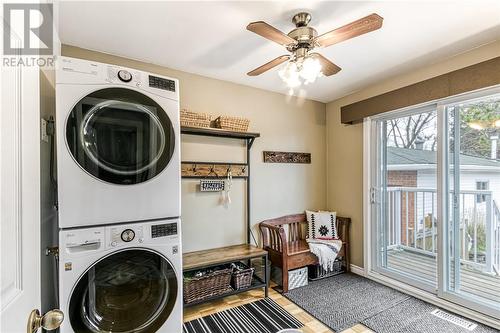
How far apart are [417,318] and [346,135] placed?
2173 mm

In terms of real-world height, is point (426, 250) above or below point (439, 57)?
below

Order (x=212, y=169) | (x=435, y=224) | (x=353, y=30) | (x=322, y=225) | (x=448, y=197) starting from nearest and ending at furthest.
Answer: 1. (x=353, y=30)
2. (x=448, y=197)
3. (x=435, y=224)
4. (x=212, y=169)
5. (x=322, y=225)

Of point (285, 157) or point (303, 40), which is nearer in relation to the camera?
point (303, 40)

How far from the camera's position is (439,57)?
7.95 feet

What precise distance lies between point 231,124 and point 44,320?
2.29 metres

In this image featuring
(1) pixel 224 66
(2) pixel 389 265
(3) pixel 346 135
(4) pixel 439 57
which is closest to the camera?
(4) pixel 439 57

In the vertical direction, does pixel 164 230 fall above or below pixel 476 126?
below

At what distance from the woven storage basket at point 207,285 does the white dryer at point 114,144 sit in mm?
Answer: 932

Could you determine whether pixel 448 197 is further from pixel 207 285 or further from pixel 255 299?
pixel 207 285

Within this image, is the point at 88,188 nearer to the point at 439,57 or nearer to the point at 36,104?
the point at 36,104

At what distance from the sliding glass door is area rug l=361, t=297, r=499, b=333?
0.86ft

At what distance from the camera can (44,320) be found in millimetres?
716

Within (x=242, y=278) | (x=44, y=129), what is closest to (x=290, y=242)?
(x=242, y=278)

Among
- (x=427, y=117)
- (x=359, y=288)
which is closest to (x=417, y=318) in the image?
(x=359, y=288)
